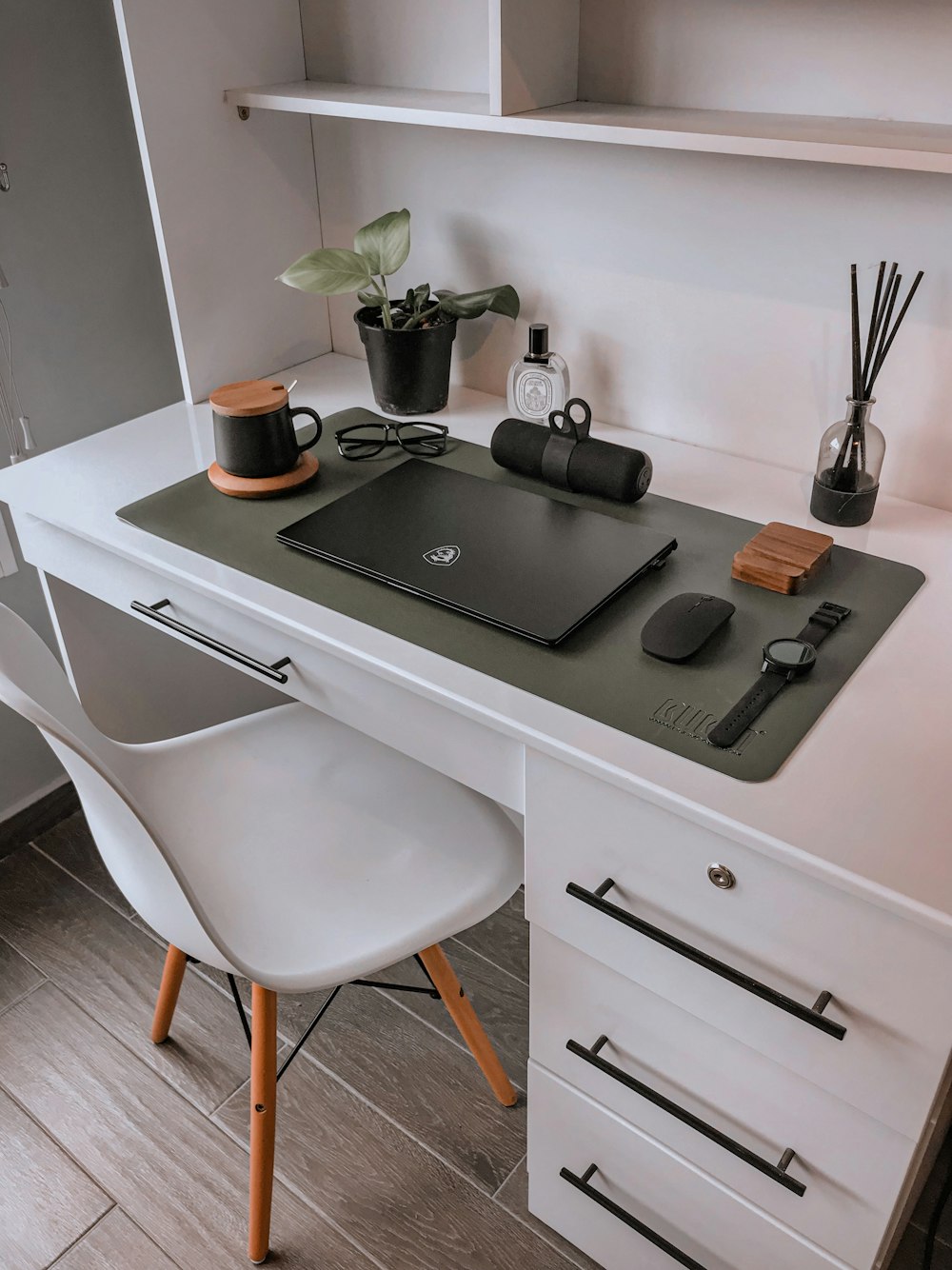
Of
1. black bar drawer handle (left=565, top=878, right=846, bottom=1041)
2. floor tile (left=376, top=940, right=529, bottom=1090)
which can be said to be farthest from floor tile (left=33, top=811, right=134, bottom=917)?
black bar drawer handle (left=565, top=878, right=846, bottom=1041)

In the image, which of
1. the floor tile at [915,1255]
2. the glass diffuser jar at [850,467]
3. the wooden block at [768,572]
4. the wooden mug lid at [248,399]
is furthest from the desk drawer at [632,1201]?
the wooden mug lid at [248,399]

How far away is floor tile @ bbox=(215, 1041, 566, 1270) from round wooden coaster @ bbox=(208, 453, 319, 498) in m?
0.88

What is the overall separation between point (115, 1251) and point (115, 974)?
45 cm

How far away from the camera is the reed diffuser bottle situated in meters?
1.13

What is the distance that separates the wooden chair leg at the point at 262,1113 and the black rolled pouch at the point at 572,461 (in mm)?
705

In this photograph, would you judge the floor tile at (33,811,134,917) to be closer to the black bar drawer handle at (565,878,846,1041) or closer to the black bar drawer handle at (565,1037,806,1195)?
the black bar drawer handle at (565,1037,806,1195)

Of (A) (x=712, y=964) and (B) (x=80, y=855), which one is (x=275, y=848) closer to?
(A) (x=712, y=964)

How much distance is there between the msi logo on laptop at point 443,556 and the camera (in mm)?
1165

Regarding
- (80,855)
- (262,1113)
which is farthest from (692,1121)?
(80,855)

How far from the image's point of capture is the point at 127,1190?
56.3 inches

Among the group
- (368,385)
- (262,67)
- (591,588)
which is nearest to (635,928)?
(591,588)

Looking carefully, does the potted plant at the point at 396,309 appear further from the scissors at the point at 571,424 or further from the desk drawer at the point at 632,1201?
the desk drawer at the point at 632,1201

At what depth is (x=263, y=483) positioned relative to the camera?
1330mm

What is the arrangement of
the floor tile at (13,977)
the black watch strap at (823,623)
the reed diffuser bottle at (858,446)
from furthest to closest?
the floor tile at (13,977) < the reed diffuser bottle at (858,446) < the black watch strap at (823,623)
